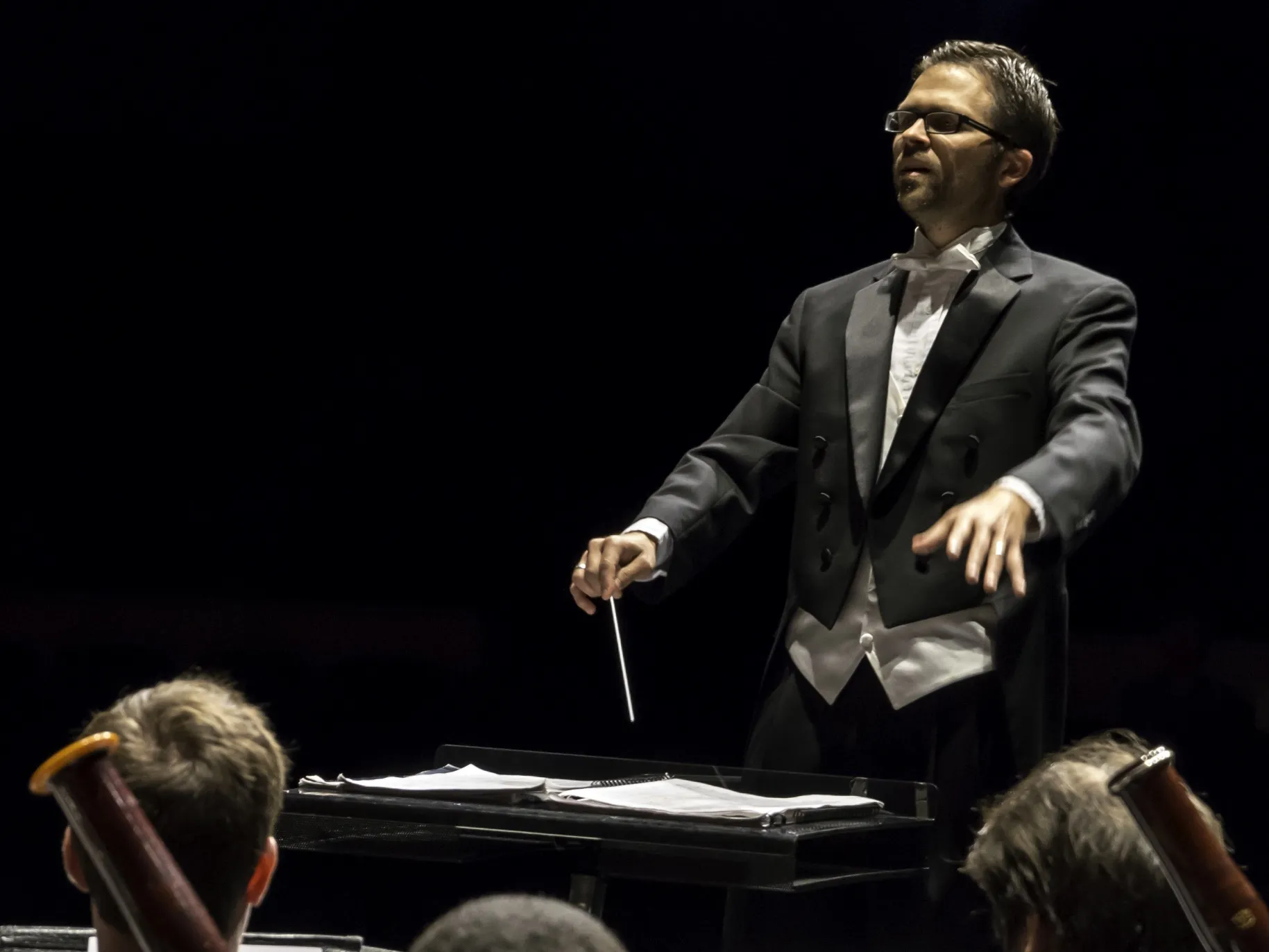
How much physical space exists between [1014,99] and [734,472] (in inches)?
21.4

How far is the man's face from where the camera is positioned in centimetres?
196

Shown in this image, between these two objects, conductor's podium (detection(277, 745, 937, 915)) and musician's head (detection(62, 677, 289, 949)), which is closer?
musician's head (detection(62, 677, 289, 949))

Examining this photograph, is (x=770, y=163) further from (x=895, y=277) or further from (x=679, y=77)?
(x=895, y=277)

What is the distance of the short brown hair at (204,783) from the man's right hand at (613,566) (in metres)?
0.72

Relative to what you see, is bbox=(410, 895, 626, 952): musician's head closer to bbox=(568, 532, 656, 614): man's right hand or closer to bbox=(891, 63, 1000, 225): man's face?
bbox=(568, 532, 656, 614): man's right hand

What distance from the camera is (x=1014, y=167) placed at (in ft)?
6.56

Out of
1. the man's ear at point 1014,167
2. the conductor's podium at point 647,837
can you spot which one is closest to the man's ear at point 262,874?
the conductor's podium at point 647,837

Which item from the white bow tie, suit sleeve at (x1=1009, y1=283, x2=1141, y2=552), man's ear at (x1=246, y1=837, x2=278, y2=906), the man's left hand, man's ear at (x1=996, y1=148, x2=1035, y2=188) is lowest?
man's ear at (x1=246, y1=837, x2=278, y2=906)

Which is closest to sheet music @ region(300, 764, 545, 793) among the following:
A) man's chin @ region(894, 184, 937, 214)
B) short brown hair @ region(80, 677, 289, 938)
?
short brown hair @ region(80, 677, 289, 938)

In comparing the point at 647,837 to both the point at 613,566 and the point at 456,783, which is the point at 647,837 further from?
the point at 613,566

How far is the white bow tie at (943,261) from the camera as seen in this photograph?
1.96m

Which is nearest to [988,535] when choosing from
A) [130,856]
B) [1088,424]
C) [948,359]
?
[1088,424]

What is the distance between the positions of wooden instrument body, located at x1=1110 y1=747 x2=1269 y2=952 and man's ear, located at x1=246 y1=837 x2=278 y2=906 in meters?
0.55

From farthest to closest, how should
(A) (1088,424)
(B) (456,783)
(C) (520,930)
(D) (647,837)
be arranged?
(A) (1088,424) → (B) (456,783) → (D) (647,837) → (C) (520,930)
